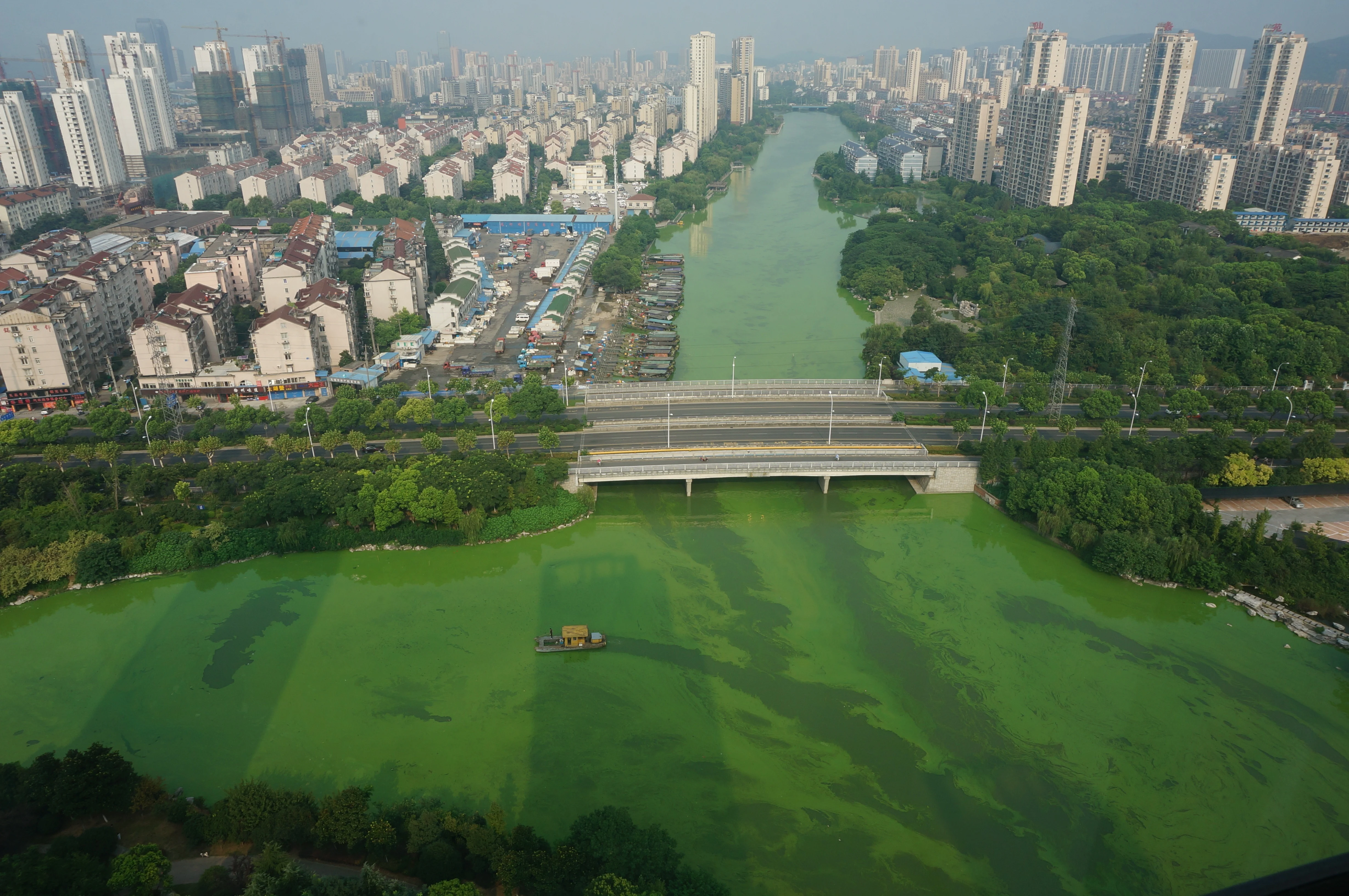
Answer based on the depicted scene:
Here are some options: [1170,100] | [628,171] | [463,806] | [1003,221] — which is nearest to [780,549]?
[463,806]

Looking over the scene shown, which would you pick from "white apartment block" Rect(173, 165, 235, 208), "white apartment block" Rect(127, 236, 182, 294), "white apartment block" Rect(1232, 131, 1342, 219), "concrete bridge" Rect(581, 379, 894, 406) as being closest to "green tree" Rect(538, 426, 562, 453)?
"concrete bridge" Rect(581, 379, 894, 406)

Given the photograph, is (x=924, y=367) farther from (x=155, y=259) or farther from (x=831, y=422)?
(x=155, y=259)

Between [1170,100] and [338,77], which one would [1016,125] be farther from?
[338,77]

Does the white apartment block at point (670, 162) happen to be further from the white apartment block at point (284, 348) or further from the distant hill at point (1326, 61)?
the white apartment block at point (284, 348)

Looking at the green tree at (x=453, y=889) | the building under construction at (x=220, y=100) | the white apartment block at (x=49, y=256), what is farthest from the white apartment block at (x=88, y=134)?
the green tree at (x=453, y=889)

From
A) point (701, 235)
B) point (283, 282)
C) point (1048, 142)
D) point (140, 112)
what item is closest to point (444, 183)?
point (701, 235)

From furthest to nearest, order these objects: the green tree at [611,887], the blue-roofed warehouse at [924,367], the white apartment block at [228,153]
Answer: the white apartment block at [228,153]
the blue-roofed warehouse at [924,367]
the green tree at [611,887]
